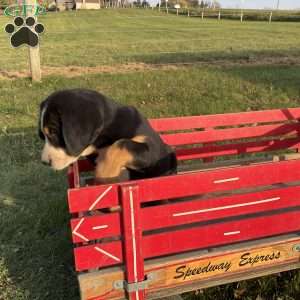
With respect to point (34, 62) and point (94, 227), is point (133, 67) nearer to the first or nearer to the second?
point (34, 62)

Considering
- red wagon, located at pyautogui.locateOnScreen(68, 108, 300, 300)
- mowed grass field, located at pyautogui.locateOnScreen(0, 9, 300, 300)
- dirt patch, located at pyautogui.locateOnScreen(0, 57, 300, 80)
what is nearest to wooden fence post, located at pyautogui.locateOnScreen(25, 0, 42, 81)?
mowed grass field, located at pyautogui.locateOnScreen(0, 9, 300, 300)

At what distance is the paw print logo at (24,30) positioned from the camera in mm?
9242

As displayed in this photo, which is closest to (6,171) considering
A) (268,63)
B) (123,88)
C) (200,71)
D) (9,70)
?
(123,88)

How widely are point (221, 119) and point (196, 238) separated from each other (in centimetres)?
197

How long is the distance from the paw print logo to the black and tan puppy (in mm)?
6906

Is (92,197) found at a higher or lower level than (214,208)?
higher

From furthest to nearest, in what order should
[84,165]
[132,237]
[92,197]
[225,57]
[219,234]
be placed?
[225,57] < [84,165] < [219,234] < [132,237] < [92,197]

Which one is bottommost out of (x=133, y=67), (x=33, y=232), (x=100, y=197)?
(x=133, y=67)

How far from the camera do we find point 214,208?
2635 millimetres

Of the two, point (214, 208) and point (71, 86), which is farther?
point (71, 86)

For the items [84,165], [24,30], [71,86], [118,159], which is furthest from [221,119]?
[24,30]

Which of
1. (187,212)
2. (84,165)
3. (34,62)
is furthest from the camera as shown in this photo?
(34,62)

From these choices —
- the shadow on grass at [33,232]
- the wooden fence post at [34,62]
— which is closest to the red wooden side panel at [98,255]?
the shadow on grass at [33,232]

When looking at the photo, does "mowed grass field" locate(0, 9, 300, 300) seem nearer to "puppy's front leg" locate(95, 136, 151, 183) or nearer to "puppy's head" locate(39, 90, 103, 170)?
"puppy's front leg" locate(95, 136, 151, 183)
